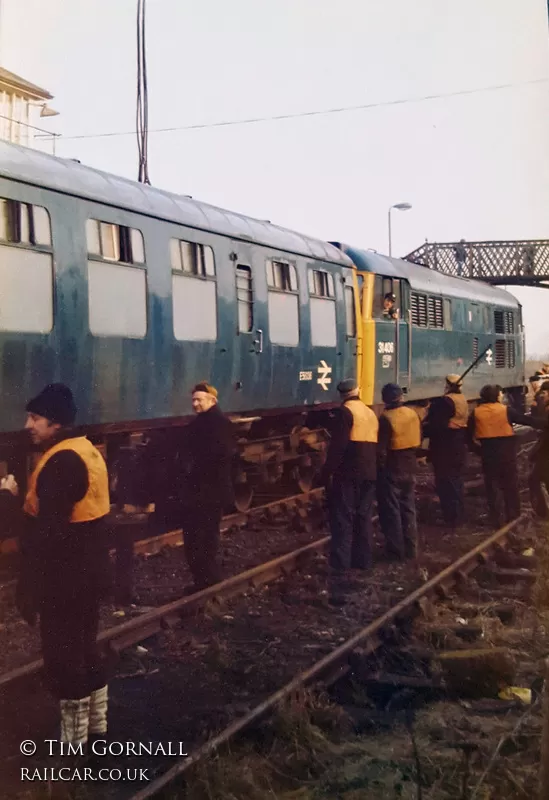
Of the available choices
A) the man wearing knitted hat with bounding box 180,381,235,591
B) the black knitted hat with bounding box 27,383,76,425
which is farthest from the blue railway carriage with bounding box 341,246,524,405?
the black knitted hat with bounding box 27,383,76,425

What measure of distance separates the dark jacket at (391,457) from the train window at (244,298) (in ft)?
6.24

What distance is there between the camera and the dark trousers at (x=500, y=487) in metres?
12.1

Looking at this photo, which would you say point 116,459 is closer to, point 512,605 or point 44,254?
point 44,254

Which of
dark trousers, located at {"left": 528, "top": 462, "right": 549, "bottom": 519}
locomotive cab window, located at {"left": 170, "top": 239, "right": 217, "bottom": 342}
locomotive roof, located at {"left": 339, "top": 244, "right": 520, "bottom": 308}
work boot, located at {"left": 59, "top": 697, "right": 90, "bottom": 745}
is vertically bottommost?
work boot, located at {"left": 59, "top": 697, "right": 90, "bottom": 745}

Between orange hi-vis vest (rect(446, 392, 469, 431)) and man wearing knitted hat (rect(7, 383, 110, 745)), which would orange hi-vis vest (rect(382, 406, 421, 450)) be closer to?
orange hi-vis vest (rect(446, 392, 469, 431))

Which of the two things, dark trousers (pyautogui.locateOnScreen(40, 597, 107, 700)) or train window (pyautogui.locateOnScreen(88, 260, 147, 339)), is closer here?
dark trousers (pyautogui.locateOnScreen(40, 597, 107, 700))

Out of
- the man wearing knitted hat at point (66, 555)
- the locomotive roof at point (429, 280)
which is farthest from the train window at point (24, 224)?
the locomotive roof at point (429, 280)

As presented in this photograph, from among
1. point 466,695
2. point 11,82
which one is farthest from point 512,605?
point 11,82

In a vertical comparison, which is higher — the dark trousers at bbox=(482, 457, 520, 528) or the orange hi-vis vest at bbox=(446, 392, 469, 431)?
the orange hi-vis vest at bbox=(446, 392, 469, 431)

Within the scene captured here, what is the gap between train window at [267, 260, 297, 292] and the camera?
1221 cm

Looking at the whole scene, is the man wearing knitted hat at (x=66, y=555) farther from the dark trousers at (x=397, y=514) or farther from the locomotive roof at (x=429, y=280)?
the locomotive roof at (x=429, y=280)

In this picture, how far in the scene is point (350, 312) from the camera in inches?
584

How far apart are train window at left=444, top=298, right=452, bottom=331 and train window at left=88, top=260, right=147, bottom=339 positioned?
11060 mm

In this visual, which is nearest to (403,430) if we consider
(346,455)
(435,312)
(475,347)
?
(346,455)
